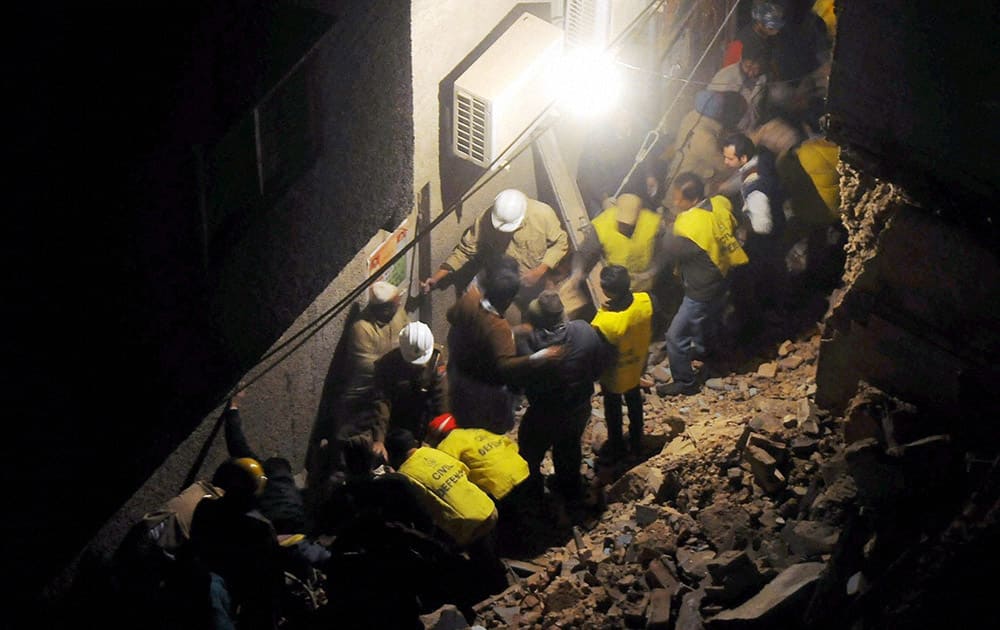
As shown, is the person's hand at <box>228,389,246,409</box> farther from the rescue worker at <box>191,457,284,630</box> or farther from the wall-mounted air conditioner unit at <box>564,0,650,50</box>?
the wall-mounted air conditioner unit at <box>564,0,650,50</box>

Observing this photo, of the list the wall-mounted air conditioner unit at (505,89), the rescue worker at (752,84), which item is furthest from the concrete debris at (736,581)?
the rescue worker at (752,84)

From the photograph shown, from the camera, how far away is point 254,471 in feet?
28.0

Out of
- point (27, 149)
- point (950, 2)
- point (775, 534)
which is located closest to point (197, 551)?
point (27, 149)

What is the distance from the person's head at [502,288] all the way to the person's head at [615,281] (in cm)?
89

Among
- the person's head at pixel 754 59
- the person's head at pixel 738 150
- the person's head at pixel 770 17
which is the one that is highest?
the person's head at pixel 770 17

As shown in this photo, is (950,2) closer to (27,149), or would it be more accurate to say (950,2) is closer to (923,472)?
(923,472)

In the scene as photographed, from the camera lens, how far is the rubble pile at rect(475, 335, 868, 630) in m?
8.18

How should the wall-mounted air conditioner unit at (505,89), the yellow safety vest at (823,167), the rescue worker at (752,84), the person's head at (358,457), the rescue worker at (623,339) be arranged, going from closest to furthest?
the person's head at (358,457) < the rescue worker at (623,339) < the wall-mounted air conditioner unit at (505,89) < the yellow safety vest at (823,167) < the rescue worker at (752,84)

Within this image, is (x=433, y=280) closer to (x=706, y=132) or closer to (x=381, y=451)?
(x=381, y=451)

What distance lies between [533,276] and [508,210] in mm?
826

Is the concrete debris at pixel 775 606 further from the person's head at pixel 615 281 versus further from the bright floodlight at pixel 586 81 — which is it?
the bright floodlight at pixel 586 81

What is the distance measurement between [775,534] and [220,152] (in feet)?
16.5

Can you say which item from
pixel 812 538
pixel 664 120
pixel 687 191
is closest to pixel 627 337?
pixel 687 191

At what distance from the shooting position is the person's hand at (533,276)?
40.7 feet
